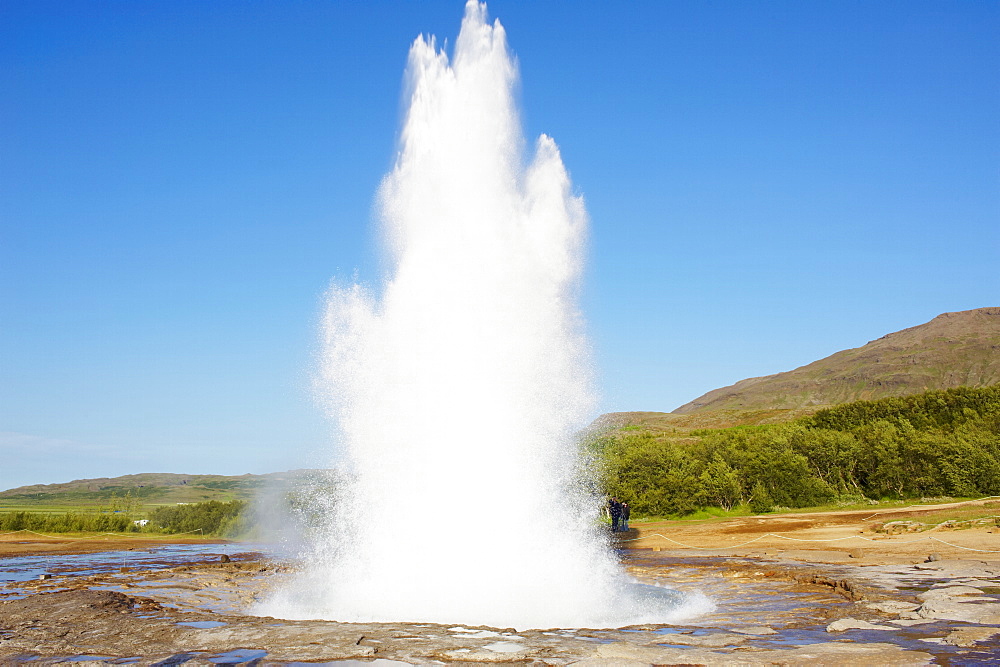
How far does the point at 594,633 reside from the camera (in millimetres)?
10352

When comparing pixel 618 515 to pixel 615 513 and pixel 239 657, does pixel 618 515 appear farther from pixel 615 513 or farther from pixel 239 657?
pixel 239 657

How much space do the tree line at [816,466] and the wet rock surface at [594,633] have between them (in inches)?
1058

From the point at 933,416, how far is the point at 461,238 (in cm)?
4864

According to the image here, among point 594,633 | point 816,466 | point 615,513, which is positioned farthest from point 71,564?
point 816,466

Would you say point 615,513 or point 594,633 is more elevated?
point 615,513

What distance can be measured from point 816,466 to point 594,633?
3938cm

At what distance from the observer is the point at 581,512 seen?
17734mm

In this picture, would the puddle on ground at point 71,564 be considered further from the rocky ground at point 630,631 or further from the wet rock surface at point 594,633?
the wet rock surface at point 594,633

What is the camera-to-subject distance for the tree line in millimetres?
39000

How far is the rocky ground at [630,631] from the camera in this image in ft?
28.5

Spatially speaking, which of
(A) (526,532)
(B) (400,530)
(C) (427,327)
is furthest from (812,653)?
(C) (427,327)

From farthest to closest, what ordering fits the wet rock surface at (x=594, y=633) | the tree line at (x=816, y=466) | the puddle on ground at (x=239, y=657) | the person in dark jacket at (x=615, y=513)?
the tree line at (x=816, y=466)
the person in dark jacket at (x=615, y=513)
the puddle on ground at (x=239, y=657)
the wet rock surface at (x=594, y=633)

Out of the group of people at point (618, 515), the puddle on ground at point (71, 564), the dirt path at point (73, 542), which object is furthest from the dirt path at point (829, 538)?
the dirt path at point (73, 542)

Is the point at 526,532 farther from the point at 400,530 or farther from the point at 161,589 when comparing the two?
the point at 161,589
